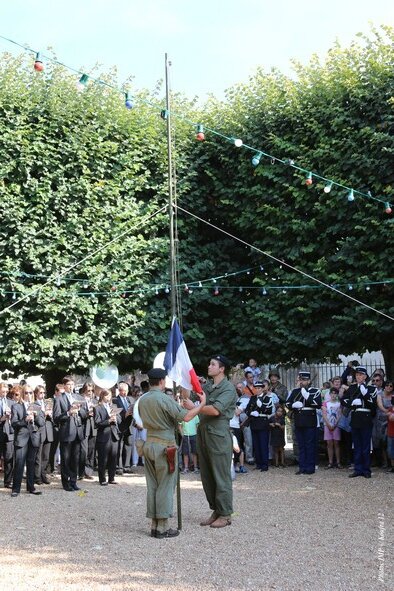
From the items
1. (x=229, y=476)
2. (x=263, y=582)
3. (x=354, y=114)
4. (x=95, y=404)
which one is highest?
(x=354, y=114)

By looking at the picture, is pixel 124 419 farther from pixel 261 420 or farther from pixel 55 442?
pixel 261 420

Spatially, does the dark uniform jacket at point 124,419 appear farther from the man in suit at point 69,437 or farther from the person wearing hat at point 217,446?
the person wearing hat at point 217,446

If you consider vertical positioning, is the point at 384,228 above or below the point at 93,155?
below

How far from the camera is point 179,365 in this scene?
11.0m

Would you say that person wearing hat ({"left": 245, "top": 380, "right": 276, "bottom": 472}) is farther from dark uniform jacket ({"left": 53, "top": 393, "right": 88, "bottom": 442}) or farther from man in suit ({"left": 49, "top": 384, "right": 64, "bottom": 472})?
dark uniform jacket ({"left": 53, "top": 393, "right": 88, "bottom": 442})

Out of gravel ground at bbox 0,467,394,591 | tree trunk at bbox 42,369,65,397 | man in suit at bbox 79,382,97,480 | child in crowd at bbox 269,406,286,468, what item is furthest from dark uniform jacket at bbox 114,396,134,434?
child in crowd at bbox 269,406,286,468

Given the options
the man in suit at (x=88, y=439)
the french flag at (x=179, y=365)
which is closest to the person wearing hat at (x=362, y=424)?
the man in suit at (x=88, y=439)

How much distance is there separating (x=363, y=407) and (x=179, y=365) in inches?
256

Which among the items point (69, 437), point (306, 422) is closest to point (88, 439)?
point (69, 437)

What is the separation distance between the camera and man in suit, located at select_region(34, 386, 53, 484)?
15.5m

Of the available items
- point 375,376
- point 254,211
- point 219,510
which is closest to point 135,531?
point 219,510

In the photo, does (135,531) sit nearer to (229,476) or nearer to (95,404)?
(229,476)

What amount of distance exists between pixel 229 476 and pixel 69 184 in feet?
34.4

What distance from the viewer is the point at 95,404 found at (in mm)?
16438
